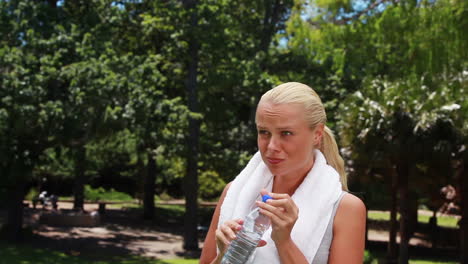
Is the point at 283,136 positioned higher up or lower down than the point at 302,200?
higher up

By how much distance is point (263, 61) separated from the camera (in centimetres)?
2105

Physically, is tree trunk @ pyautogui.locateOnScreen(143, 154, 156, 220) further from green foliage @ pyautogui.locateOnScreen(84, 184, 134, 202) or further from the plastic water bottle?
the plastic water bottle

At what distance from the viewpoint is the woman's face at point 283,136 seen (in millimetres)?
2406

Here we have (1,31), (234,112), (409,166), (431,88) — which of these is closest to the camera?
(431,88)

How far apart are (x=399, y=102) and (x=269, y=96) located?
11273 mm

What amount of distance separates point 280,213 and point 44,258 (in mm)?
14861

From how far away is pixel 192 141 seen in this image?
787 inches

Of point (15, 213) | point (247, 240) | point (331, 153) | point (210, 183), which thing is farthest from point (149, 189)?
point (247, 240)

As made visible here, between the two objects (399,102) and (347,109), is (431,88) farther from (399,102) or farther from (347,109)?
(347,109)

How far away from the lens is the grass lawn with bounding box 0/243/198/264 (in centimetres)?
1512

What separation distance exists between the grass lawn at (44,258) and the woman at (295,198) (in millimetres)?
13483

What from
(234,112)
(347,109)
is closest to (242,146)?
(234,112)

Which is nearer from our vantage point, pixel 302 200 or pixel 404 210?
pixel 302 200

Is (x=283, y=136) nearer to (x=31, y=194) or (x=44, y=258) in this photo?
(x=44, y=258)
